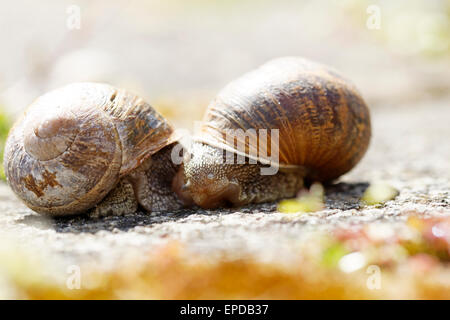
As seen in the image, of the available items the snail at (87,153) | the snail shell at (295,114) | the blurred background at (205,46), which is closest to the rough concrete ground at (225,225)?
the snail at (87,153)

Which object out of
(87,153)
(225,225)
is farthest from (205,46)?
(225,225)


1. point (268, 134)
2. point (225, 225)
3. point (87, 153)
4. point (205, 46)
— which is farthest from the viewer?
point (205, 46)

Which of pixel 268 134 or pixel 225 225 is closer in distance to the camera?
pixel 225 225

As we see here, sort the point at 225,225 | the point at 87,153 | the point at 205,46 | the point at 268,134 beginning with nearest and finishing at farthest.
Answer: the point at 225,225
the point at 87,153
the point at 268,134
the point at 205,46

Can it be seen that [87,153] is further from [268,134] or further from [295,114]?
[295,114]
